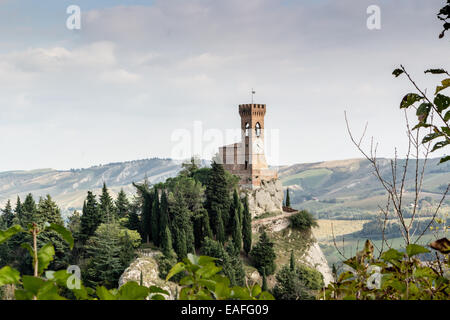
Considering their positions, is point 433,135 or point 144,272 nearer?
point 433,135

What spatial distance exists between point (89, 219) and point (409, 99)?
3768 cm

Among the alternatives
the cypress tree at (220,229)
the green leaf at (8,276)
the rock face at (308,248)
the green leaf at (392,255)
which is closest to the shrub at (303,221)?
the rock face at (308,248)

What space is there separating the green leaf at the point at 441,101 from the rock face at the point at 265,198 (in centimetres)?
4257

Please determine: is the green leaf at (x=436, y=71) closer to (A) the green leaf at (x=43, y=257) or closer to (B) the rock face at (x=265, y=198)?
(A) the green leaf at (x=43, y=257)

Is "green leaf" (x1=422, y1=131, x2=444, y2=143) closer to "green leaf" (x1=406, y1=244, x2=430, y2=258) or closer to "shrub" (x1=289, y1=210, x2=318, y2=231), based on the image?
"green leaf" (x1=406, y1=244, x2=430, y2=258)

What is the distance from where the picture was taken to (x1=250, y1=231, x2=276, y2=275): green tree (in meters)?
38.0

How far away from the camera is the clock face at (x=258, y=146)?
160 feet

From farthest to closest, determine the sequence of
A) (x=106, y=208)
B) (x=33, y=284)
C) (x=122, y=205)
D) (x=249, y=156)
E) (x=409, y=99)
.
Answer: (x=249, y=156), (x=122, y=205), (x=106, y=208), (x=409, y=99), (x=33, y=284)

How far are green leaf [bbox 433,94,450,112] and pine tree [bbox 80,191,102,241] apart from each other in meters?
37.6

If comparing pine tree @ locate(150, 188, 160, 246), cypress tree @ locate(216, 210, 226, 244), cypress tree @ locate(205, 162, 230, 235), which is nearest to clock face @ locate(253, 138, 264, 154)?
cypress tree @ locate(205, 162, 230, 235)

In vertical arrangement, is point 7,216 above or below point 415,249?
below

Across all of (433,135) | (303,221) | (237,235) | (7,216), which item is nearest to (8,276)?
(433,135)

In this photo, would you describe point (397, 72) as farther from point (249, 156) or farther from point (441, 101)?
point (249, 156)

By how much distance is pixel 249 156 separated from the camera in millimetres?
48125
